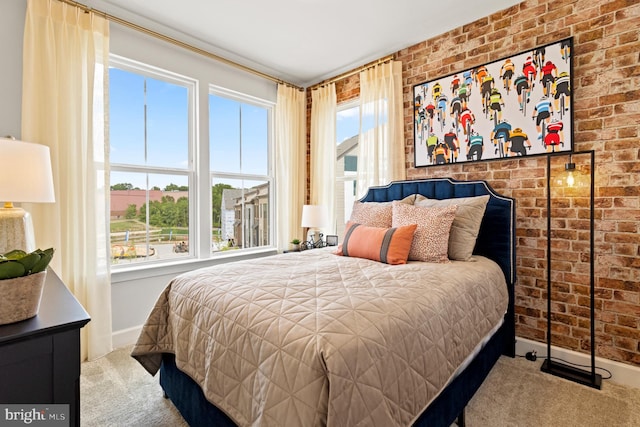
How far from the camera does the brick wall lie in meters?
2.02

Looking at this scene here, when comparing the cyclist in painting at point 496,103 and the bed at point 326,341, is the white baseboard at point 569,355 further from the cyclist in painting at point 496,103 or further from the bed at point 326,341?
the cyclist in painting at point 496,103

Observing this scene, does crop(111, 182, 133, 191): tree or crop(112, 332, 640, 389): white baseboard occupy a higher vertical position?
crop(111, 182, 133, 191): tree

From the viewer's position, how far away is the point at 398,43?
10.1 ft

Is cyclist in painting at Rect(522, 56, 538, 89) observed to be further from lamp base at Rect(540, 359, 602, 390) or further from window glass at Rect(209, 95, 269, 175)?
window glass at Rect(209, 95, 269, 175)

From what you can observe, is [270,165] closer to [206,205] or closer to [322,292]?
[206,205]

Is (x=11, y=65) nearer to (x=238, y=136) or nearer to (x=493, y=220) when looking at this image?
(x=238, y=136)

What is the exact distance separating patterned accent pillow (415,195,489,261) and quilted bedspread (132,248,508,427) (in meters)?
0.32

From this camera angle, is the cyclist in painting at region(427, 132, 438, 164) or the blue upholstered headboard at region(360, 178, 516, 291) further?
the cyclist in painting at region(427, 132, 438, 164)

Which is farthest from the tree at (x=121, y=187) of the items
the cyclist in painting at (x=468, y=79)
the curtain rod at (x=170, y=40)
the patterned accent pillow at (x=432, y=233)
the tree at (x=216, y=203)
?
the cyclist in painting at (x=468, y=79)

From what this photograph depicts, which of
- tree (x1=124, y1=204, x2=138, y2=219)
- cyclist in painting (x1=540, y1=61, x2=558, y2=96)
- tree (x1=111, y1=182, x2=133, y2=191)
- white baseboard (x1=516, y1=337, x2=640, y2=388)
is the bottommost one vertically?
white baseboard (x1=516, y1=337, x2=640, y2=388)

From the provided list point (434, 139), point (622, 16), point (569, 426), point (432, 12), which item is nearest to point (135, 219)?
point (434, 139)

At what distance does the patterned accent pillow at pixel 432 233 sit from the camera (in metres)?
2.11

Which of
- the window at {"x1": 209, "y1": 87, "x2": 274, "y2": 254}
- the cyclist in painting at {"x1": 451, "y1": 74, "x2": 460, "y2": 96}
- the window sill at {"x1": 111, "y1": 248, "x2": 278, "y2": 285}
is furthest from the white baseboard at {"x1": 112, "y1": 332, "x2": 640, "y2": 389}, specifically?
the cyclist in painting at {"x1": 451, "y1": 74, "x2": 460, "y2": 96}

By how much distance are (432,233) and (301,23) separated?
212 cm
